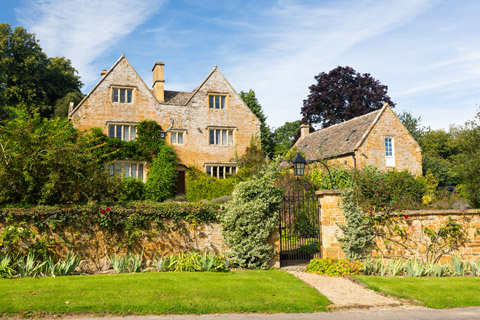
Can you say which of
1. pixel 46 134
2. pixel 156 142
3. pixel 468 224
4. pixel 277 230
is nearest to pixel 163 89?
pixel 156 142

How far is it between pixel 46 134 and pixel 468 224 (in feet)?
44.5

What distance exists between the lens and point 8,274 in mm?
9406

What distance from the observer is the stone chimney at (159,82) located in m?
27.8

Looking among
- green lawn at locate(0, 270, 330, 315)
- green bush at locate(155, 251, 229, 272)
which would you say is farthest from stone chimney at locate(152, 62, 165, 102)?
green lawn at locate(0, 270, 330, 315)

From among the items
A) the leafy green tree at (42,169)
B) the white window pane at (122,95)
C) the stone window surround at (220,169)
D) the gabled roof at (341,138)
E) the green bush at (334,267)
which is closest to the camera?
the leafy green tree at (42,169)

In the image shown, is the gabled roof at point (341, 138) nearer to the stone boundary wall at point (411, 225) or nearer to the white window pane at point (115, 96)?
the stone boundary wall at point (411, 225)

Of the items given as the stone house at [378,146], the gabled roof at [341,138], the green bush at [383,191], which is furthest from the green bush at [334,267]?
the gabled roof at [341,138]

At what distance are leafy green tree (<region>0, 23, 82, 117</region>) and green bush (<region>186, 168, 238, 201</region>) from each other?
21.6m

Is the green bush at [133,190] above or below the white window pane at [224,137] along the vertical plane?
below

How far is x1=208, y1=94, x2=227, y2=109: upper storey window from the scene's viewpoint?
92.4ft

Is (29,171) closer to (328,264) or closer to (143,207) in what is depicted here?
(143,207)

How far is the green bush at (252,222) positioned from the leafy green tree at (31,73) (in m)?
33.7

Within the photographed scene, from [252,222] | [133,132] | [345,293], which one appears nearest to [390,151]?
[133,132]

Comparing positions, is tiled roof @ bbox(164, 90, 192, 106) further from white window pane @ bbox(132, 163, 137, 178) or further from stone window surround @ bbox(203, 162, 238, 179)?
white window pane @ bbox(132, 163, 137, 178)
